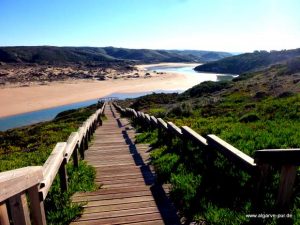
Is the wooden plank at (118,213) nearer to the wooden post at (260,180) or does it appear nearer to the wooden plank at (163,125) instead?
the wooden post at (260,180)

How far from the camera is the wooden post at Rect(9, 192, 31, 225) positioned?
8.68 ft

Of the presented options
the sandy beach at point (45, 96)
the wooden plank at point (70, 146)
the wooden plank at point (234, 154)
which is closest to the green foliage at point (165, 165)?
the wooden plank at point (234, 154)

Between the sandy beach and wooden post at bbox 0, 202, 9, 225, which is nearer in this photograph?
wooden post at bbox 0, 202, 9, 225

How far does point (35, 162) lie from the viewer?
891cm

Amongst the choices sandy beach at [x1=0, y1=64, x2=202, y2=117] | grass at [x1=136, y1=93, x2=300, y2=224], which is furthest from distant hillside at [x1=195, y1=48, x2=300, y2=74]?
grass at [x1=136, y1=93, x2=300, y2=224]

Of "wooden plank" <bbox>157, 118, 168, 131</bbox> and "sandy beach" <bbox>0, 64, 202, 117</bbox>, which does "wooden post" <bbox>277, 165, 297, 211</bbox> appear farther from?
"sandy beach" <bbox>0, 64, 202, 117</bbox>

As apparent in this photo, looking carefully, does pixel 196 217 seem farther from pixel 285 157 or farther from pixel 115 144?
pixel 115 144

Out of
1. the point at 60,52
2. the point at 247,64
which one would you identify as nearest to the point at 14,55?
the point at 60,52

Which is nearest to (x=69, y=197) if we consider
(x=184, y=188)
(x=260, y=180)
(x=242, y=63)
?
(x=184, y=188)

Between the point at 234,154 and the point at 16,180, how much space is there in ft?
11.0

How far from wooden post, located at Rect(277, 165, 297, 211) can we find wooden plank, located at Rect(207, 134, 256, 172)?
0.44 metres

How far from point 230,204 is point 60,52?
198m

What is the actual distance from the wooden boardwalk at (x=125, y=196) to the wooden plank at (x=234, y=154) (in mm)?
1202

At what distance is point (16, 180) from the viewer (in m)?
2.58
